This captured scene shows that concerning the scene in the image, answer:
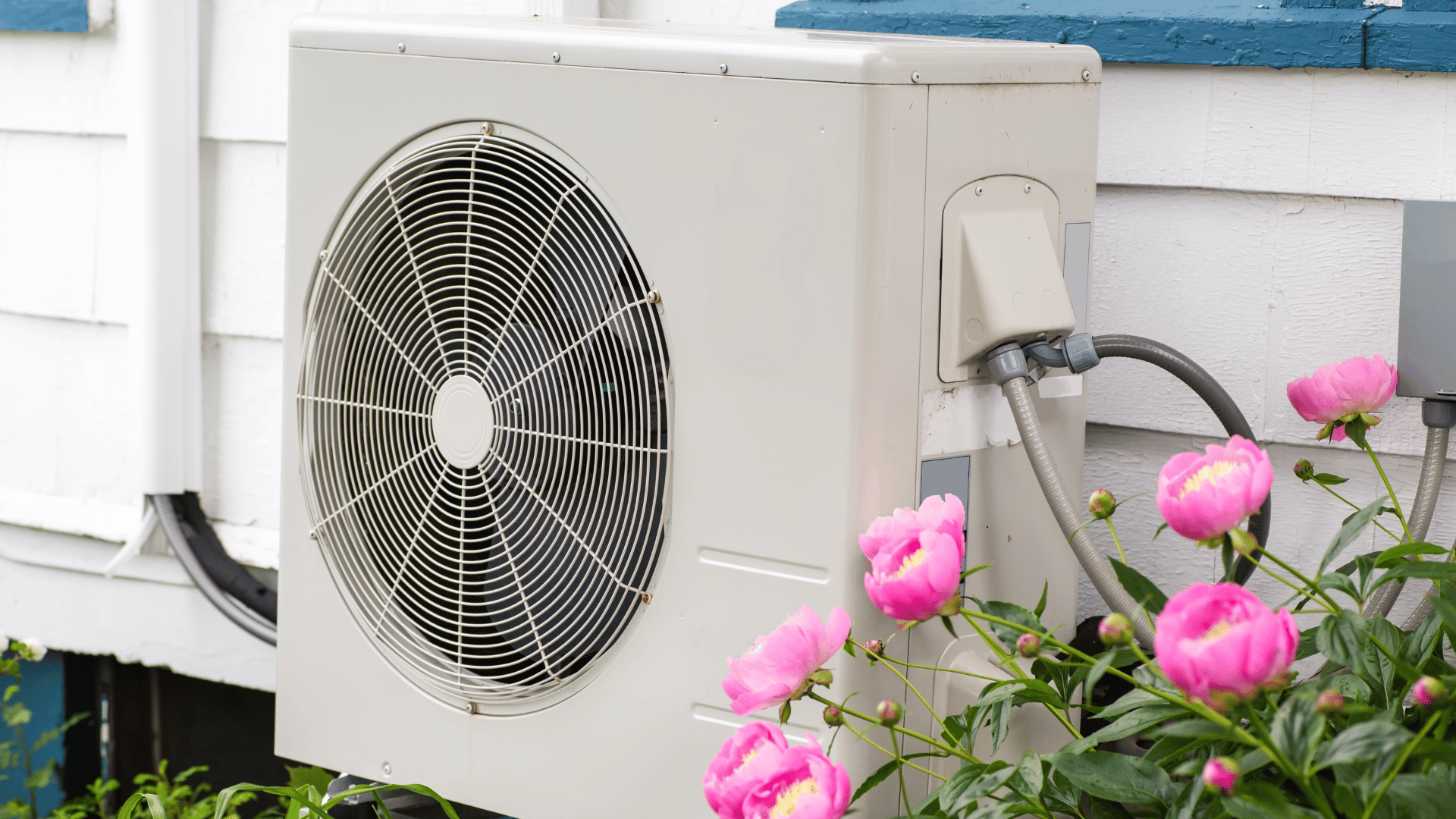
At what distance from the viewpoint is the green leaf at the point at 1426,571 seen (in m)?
0.94

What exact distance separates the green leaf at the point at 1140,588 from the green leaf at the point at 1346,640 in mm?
114

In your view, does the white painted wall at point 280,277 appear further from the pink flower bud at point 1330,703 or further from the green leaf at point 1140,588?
the pink flower bud at point 1330,703

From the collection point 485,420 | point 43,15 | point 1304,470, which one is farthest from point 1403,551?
point 43,15

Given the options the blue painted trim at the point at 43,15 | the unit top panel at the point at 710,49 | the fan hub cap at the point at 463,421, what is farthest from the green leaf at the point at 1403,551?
the blue painted trim at the point at 43,15

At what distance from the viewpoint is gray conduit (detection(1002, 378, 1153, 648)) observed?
1112mm

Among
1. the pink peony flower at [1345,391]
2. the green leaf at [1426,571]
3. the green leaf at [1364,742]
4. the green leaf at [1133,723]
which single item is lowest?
the green leaf at [1133,723]

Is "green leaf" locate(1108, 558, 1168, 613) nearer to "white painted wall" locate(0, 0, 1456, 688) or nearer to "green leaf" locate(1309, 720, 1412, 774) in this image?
"green leaf" locate(1309, 720, 1412, 774)

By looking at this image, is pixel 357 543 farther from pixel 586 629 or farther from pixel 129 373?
pixel 129 373

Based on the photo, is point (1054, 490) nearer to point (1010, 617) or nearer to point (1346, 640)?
point (1010, 617)

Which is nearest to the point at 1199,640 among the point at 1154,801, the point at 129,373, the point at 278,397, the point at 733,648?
the point at 1154,801

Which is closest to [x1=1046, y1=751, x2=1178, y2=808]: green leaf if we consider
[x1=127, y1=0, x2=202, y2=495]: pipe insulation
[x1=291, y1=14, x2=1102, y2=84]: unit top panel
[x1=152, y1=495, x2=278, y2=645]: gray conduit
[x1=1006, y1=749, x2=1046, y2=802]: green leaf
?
[x1=1006, y1=749, x2=1046, y2=802]: green leaf

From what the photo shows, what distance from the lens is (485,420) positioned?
121cm

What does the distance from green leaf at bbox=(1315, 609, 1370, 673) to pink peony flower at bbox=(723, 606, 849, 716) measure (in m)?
0.33

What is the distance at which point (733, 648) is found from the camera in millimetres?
1123
